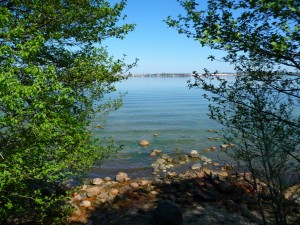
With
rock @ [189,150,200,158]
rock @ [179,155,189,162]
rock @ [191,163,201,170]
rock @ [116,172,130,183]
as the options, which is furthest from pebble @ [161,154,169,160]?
rock @ [116,172,130,183]

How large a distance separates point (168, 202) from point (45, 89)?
37.1 feet

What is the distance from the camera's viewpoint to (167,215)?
16516 millimetres

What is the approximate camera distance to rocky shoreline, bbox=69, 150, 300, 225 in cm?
1786

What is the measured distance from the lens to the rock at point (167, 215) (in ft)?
54.0

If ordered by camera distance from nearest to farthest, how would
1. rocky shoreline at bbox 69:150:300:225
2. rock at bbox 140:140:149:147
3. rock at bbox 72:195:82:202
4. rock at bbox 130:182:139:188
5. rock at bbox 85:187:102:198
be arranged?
rocky shoreline at bbox 69:150:300:225 < rock at bbox 72:195:82:202 < rock at bbox 85:187:102:198 < rock at bbox 130:182:139:188 < rock at bbox 140:140:149:147

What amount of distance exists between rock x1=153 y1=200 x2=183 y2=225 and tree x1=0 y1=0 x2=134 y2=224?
187 inches

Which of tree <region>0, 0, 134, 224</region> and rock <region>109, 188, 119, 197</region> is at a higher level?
tree <region>0, 0, 134, 224</region>

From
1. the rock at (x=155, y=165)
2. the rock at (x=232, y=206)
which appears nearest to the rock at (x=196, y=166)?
the rock at (x=155, y=165)

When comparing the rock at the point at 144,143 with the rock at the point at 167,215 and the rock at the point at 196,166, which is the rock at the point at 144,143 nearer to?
the rock at the point at 196,166

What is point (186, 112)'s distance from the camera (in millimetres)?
71625

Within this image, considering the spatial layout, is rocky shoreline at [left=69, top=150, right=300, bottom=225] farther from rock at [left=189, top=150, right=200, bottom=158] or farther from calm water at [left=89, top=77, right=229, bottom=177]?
rock at [left=189, top=150, right=200, bottom=158]

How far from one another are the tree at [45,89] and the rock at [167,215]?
187 inches

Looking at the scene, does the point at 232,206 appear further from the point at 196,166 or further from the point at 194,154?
the point at 194,154

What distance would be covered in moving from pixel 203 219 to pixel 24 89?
14.4 metres
